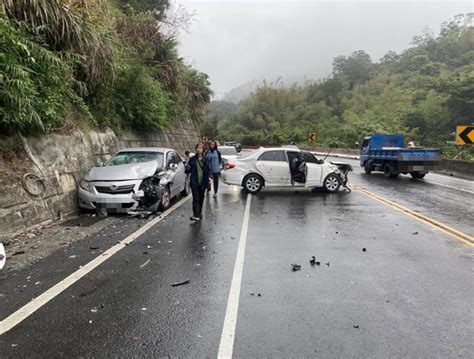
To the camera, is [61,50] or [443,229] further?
[61,50]

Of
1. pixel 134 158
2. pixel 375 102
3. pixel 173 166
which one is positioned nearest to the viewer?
pixel 134 158

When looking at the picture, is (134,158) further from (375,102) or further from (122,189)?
(375,102)

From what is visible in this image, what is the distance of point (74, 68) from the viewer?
443 inches

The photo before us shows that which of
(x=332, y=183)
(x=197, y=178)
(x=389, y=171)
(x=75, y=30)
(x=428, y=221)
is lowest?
(x=389, y=171)

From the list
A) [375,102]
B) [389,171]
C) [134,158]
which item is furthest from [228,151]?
[375,102]

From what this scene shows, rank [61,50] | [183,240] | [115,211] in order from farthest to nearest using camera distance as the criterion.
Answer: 1. [61,50]
2. [115,211]
3. [183,240]

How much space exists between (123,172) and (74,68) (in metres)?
4.09

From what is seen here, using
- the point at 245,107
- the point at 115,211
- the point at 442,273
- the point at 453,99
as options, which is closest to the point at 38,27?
the point at 115,211

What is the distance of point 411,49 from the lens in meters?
88.2

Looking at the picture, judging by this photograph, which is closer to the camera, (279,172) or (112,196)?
(112,196)

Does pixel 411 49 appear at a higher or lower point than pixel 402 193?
higher

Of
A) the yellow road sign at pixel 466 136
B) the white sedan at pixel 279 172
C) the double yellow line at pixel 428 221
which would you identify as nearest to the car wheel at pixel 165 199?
the white sedan at pixel 279 172

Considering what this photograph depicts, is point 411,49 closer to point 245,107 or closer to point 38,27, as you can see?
point 245,107

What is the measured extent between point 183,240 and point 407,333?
421 cm
